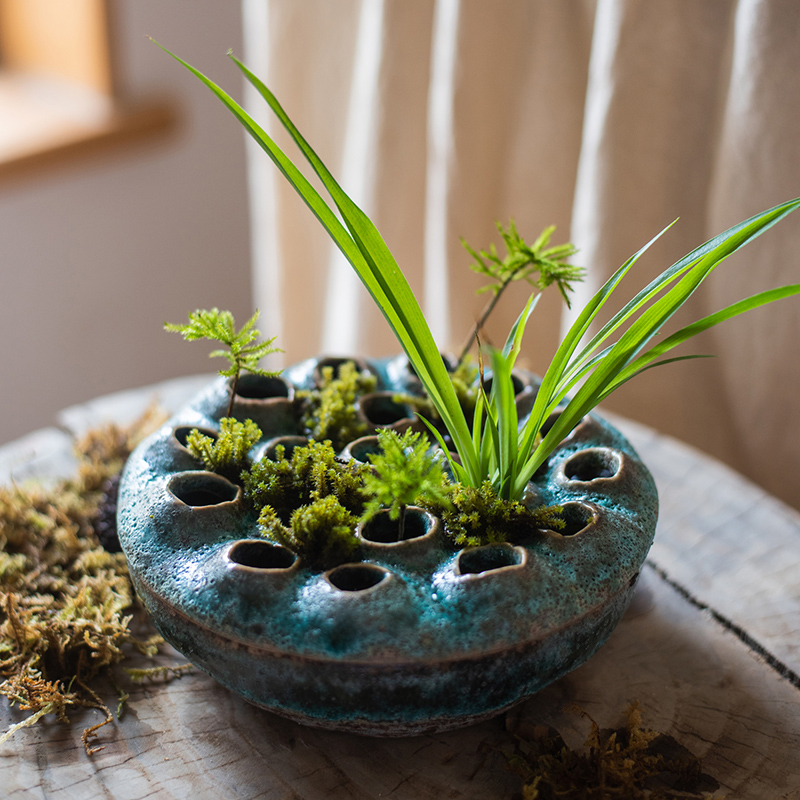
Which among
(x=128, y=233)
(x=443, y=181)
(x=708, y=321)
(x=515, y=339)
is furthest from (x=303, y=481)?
(x=128, y=233)

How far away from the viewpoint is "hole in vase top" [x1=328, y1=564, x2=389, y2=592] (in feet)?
1.76

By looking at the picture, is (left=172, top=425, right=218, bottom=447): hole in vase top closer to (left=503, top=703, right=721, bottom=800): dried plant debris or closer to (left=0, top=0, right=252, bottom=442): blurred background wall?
(left=503, top=703, right=721, bottom=800): dried plant debris

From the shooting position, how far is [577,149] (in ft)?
3.92

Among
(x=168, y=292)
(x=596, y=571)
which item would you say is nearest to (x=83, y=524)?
(x=596, y=571)

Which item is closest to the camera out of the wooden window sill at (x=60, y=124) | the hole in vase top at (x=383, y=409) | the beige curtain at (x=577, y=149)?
the hole in vase top at (x=383, y=409)

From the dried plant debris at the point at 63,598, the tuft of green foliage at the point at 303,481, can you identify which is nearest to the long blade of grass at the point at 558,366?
the tuft of green foliage at the point at 303,481

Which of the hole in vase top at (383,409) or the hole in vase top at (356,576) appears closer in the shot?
the hole in vase top at (356,576)

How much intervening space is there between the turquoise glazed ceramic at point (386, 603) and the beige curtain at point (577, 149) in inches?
24.5

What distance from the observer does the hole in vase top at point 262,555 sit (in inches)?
22.0

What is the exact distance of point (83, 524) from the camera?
31.6 inches

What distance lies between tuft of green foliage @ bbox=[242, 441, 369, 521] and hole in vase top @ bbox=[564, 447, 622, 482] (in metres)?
0.17

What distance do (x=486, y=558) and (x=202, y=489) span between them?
8.9 inches

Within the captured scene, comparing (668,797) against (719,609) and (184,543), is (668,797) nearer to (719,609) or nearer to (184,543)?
(719,609)

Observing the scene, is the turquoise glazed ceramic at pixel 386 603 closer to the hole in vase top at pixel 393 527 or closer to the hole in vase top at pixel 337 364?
the hole in vase top at pixel 393 527
